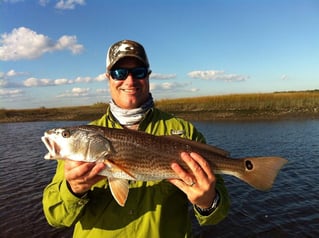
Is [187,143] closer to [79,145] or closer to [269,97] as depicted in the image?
[79,145]

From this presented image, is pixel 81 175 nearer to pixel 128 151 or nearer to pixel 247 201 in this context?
pixel 128 151

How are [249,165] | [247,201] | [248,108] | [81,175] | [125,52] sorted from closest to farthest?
[81,175] < [249,165] < [125,52] < [247,201] < [248,108]

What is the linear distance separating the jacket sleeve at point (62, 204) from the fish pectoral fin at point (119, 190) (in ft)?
1.12

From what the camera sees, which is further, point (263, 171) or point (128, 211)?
point (263, 171)

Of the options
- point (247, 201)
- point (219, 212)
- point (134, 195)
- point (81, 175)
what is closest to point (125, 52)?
point (81, 175)

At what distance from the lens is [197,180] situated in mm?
3314

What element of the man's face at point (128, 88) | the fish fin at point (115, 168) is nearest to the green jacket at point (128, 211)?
the fish fin at point (115, 168)

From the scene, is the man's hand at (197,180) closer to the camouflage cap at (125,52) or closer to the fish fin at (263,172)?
the fish fin at (263,172)

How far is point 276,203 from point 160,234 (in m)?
Answer: 8.29

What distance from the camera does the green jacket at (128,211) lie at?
3.31 metres

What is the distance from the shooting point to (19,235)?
365 inches

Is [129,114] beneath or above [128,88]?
beneath

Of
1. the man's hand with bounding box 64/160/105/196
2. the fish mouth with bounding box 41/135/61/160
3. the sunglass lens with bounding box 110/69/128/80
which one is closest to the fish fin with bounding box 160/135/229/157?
the man's hand with bounding box 64/160/105/196

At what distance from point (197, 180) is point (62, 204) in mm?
1432
